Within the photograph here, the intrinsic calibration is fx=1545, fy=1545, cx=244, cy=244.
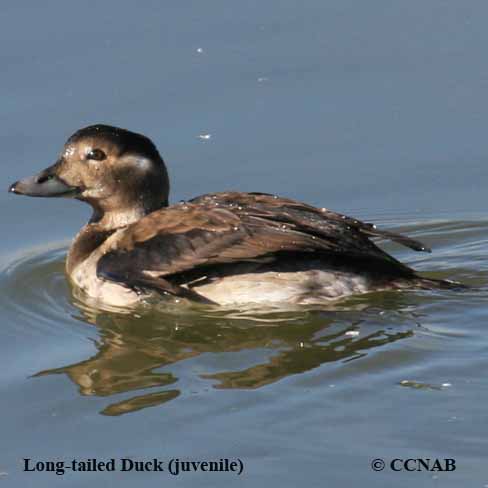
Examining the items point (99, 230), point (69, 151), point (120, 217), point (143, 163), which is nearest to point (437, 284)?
point (143, 163)

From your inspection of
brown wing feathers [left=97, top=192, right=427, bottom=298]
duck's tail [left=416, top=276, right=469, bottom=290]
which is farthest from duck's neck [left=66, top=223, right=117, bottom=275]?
duck's tail [left=416, top=276, right=469, bottom=290]

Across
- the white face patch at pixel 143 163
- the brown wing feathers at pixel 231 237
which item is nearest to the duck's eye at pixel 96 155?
the white face patch at pixel 143 163

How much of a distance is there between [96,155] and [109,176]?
18cm

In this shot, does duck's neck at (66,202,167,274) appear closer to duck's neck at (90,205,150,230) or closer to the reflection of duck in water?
duck's neck at (90,205,150,230)

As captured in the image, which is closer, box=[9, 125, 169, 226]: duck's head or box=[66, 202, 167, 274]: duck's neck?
box=[9, 125, 169, 226]: duck's head

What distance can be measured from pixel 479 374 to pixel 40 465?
8.26 ft

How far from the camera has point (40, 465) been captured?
780 cm

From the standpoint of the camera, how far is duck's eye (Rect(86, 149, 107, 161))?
1067 cm

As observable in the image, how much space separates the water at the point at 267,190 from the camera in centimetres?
793

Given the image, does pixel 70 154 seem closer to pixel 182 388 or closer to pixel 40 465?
pixel 182 388

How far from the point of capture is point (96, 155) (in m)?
10.7

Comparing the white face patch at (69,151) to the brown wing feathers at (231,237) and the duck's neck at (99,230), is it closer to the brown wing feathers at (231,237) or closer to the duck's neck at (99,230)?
the duck's neck at (99,230)

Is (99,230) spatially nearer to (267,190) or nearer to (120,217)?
(120,217)

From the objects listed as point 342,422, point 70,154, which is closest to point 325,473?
point 342,422
